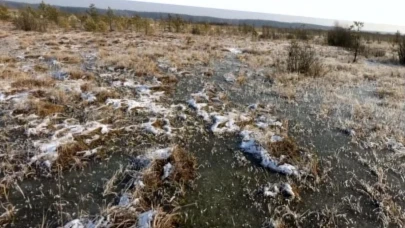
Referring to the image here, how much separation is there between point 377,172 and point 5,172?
463cm

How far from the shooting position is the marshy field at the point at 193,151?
123 inches

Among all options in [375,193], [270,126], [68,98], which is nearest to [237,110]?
[270,126]

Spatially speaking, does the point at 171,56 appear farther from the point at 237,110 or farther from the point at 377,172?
the point at 377,172

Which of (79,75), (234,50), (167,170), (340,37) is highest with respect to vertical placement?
(340,37)

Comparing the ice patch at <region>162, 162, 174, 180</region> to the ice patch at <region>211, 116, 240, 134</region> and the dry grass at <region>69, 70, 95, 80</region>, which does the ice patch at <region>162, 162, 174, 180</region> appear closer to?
the ice patch at <region>211, 116, 240, 134</region>

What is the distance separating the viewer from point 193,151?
4.34 m

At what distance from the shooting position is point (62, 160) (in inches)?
151

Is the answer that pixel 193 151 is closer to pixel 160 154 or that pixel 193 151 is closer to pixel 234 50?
pixel 160 154

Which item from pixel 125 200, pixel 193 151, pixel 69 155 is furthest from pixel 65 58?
pixel 125 200

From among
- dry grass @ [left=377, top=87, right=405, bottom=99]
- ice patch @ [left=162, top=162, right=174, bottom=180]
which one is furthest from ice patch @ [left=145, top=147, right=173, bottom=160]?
dry grass @ [left=377, top=87, right=405, bottom=99]

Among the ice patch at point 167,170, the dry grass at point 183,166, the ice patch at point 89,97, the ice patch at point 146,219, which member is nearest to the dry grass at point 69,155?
the ice patch at point 167,170

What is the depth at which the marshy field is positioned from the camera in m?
3.13

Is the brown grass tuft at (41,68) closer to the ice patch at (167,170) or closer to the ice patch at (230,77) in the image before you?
the ice patch at (230,77)

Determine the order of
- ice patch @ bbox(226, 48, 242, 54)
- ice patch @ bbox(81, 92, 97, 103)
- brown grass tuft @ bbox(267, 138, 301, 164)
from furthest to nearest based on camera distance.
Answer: ice patch @ bbox(226, 48, 242, 54), ice patch @ bbox(81, 92, 97, 103), brown grass tuft @ bbox(267, 138, 301, 164)
